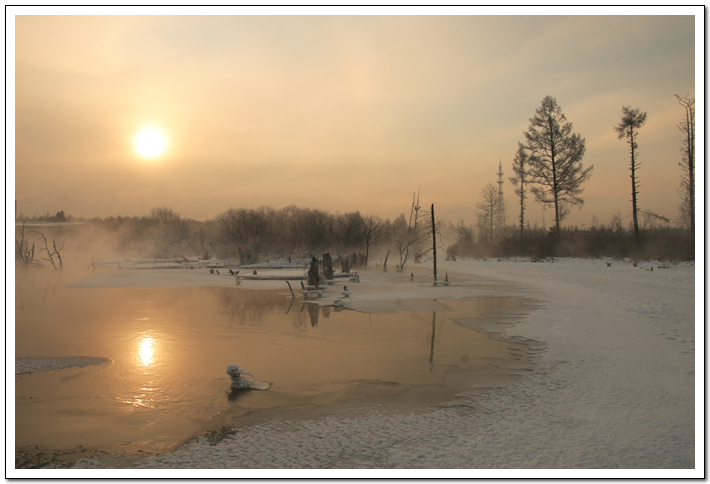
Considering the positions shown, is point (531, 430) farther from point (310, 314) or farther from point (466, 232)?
point (466, 232)

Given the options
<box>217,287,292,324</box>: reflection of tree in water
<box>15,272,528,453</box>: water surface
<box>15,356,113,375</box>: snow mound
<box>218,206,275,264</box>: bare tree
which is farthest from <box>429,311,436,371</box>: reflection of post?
<box>218,206,275,264</box>: bare tree

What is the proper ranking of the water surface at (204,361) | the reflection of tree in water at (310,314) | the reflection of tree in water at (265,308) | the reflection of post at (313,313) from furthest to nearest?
the reflection of tree in water at (265,308) → the reflection of post at (313,313) → the reflection of tree in water at (310,314) → the water surface at (204,361)

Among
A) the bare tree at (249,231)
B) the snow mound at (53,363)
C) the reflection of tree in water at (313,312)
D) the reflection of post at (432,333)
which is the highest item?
the bare tree at (249,231)

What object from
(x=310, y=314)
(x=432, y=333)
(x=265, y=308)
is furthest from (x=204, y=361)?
(x=265, y=308)

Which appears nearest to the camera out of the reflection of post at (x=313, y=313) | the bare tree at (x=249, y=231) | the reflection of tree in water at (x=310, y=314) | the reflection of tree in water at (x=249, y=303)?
the reflection of tree in water at (x=310, y=314)

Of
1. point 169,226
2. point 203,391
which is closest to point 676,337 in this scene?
point 203,391

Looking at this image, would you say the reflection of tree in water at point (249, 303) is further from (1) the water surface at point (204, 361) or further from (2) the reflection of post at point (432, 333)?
(2) the reflection of post at point (432, 333)

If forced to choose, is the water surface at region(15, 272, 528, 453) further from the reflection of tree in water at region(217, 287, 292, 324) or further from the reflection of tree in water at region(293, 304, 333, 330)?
the reflection of tree in water at region(217, 287, 292, 324)

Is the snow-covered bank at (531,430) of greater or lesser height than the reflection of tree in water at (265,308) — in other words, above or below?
above

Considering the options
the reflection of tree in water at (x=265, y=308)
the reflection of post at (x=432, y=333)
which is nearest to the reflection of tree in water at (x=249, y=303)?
the reflection of tree in water at (x=265, y=308)

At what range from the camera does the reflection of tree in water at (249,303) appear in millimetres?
14734

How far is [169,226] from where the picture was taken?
80.9 m

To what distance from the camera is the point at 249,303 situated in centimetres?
1797

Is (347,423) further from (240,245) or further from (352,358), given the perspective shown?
(240,245)
